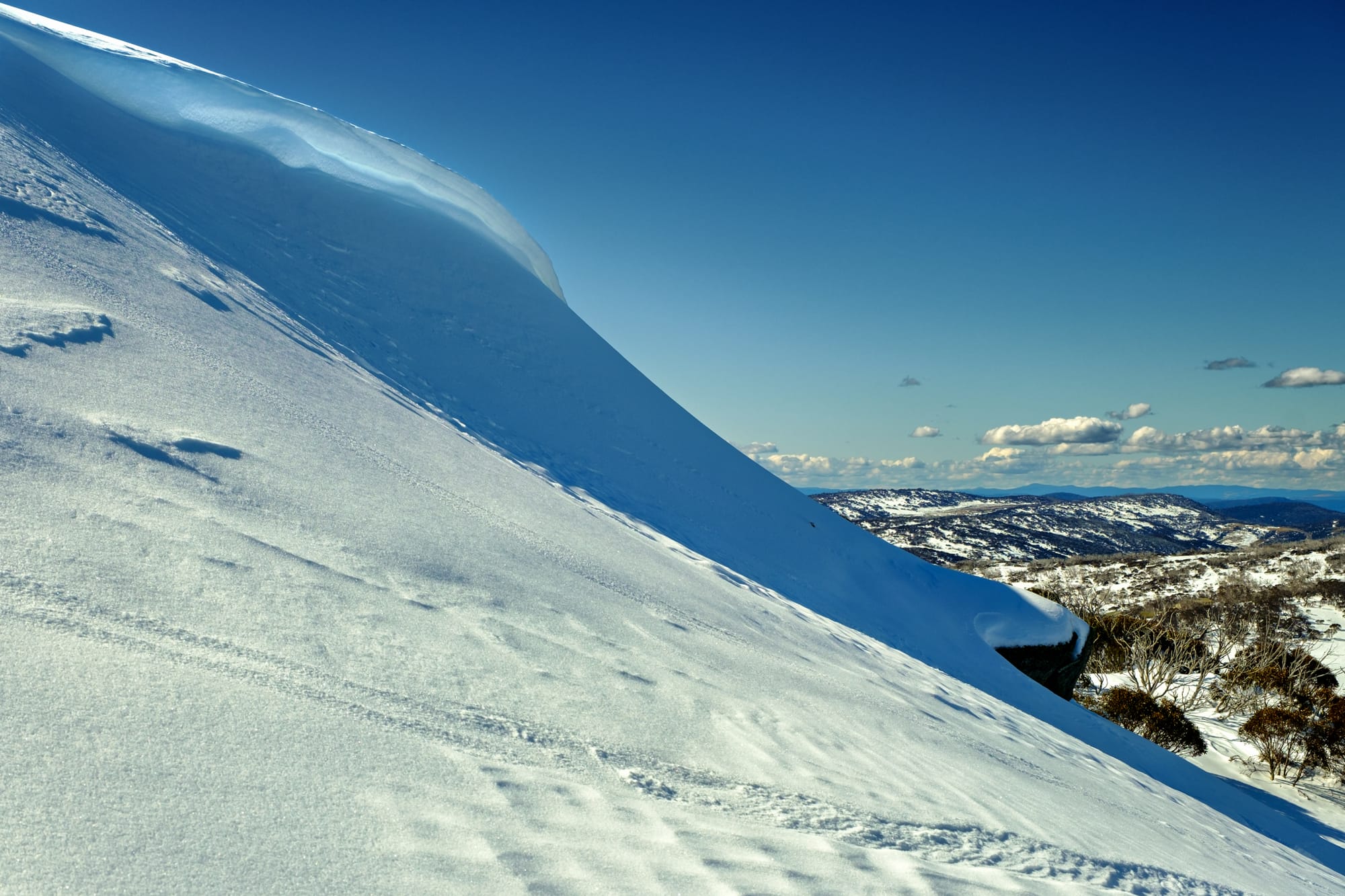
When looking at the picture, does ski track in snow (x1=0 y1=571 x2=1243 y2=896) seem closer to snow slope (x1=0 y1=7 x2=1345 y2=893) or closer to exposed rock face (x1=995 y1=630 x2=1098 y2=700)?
snow slope (x1=0 y1=7 x2=1345 y2=893)

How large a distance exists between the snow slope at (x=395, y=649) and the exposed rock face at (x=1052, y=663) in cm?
241

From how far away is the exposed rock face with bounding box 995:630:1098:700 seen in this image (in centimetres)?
1420

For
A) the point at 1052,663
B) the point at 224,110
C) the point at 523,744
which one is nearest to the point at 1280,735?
the point at 1052,663

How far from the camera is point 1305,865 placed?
24.2 feet

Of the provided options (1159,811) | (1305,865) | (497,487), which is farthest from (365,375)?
(1305,865)

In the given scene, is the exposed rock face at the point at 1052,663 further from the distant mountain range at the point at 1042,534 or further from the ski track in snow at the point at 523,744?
the distant mountain range at the point at 1042,534

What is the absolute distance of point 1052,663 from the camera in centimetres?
1485

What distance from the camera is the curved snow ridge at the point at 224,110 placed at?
12.0 metres

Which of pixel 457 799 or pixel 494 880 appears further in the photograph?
pixel 457 799

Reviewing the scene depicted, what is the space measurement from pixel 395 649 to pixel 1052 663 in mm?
14628

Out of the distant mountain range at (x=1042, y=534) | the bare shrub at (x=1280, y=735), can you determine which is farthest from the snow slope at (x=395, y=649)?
the distant mountain range at (x=1042, y=534)

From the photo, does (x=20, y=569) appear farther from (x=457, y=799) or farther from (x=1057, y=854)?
(x=1057, y=854)

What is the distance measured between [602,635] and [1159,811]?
5643 mm

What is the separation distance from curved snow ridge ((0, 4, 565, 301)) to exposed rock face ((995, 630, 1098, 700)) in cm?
1481
